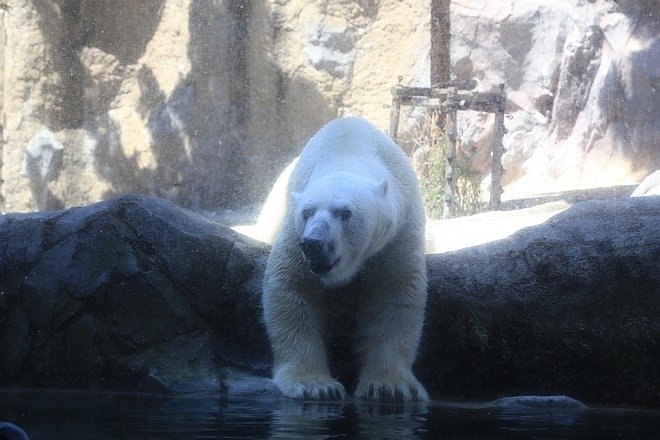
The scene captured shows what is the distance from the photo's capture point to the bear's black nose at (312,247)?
3.70 m

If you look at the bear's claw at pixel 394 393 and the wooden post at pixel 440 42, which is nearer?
the bear's claw at pixel 394 393

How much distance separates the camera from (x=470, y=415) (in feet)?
11.3

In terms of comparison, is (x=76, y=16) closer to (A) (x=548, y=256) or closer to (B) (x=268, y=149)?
(B) (x=268, y=149)

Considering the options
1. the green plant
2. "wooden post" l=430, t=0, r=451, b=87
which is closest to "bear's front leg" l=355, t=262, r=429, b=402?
the green plant

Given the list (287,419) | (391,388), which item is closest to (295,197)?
(391,388)

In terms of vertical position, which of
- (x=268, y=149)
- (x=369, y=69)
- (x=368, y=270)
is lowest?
(x=368, y=270)

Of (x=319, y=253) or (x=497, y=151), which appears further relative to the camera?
(x=497, y=151)

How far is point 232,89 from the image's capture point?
→ 1307 centimetres

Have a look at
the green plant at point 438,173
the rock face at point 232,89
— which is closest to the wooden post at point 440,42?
the green plant at point 438,173

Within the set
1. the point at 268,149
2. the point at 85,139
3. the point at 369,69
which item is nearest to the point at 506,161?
the point at 369,69

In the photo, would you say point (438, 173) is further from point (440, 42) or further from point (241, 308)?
point (241, 308)

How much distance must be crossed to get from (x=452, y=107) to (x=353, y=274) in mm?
6406

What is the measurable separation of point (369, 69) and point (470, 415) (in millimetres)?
10387

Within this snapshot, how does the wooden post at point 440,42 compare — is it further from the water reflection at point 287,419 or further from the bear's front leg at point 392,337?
the water reflection at point 287,419
